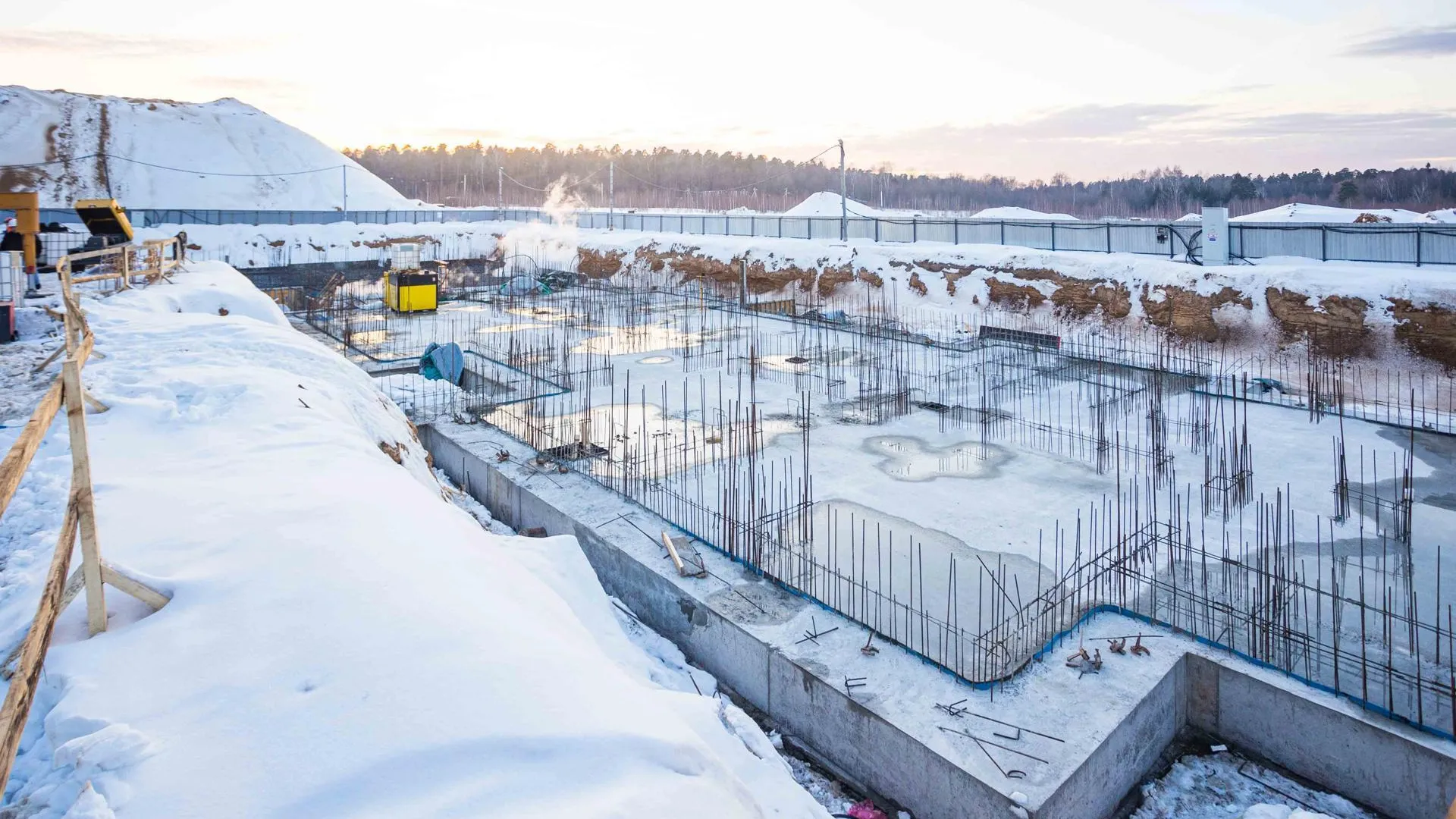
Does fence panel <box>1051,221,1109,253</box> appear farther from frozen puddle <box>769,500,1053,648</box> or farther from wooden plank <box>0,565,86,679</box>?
wooden plank <box>0,565,86,679</box>

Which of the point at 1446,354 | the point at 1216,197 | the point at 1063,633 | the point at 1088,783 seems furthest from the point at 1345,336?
the point at 1216,197

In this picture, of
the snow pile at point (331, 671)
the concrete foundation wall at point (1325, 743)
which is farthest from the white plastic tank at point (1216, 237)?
the snow pile at point (331, 671)

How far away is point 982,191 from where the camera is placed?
101 meters

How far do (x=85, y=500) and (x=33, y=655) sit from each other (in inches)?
31.6

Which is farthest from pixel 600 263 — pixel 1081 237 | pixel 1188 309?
pixel 1188 309

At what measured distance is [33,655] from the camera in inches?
133

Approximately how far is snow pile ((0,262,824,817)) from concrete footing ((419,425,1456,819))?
0.64 meters

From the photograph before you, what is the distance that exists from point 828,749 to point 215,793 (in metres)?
4.45

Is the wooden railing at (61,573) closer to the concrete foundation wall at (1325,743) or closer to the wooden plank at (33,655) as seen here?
the wooden plank at (33,655)

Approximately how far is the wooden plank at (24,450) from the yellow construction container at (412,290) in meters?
23.0

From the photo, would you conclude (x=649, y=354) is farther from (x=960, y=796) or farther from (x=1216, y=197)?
(x=1216, y=197)

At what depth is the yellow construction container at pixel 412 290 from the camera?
26391mm

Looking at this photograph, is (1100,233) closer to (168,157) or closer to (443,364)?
(443,364)

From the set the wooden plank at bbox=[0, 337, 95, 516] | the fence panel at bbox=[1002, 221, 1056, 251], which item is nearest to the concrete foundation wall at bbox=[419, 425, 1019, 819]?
the wooden plank at bbox=[0, 337, 95, 516]
